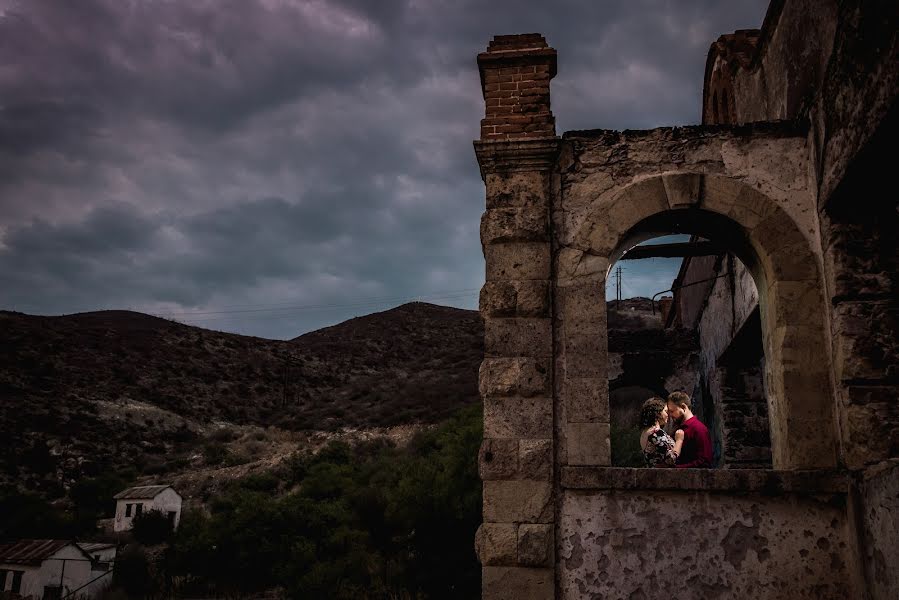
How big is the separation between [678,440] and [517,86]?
3417mm

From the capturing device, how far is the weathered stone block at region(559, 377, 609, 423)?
16.9ft

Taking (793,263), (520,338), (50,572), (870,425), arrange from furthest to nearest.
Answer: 1. (50,572)
2. (520,338)
3. (793,263)
4. (870,425)

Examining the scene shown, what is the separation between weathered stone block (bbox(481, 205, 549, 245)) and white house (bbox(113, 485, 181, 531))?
64.9 ft

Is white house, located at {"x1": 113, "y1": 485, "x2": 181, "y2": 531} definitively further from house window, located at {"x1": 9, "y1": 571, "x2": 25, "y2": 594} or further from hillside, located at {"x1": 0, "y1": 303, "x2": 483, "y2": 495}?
hillside, located at {"x1": 0, "y1": 303, "x2": 483, "y2": 495}

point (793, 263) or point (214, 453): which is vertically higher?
point (793, 263)

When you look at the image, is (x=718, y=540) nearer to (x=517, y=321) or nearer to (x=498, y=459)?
(x=498, y=459)

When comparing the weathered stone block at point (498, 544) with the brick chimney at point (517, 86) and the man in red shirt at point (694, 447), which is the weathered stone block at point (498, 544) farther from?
the brick chimney at point (517, 86)

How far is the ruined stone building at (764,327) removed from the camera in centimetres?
463

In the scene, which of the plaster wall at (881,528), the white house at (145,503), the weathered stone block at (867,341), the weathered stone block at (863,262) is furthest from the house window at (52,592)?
the weathered stone block at (863,262)

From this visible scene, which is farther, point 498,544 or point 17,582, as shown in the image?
point 17,582

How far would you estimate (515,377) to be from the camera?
530cm

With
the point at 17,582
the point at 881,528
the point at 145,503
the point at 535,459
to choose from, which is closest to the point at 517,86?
the point at 535,459

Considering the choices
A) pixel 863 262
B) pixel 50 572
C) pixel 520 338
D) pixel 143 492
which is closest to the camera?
pixel 863 262

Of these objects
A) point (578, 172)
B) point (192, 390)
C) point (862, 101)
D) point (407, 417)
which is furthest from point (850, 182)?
point (192, 390)
